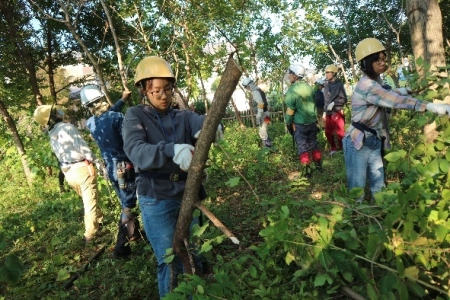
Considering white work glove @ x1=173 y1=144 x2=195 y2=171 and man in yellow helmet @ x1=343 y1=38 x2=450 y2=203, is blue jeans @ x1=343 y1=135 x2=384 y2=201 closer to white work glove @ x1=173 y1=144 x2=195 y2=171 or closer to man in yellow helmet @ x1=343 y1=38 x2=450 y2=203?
man in yellow helmet @ x1=343 y1=38 x2=450 y2=203

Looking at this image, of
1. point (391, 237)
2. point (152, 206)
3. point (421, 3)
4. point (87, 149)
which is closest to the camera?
point (391, 237)

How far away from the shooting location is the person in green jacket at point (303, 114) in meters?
5.81

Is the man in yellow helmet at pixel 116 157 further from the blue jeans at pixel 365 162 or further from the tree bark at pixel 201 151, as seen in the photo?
the blue jeans at pixel 365 162

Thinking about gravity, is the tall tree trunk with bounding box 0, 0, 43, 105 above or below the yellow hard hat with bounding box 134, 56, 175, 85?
above

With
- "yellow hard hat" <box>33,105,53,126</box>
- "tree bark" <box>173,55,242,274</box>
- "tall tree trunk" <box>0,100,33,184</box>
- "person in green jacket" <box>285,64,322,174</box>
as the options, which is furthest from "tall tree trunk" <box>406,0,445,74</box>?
"tall tree trunk" <box>0,100,33,184</box>

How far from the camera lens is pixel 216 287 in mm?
1592

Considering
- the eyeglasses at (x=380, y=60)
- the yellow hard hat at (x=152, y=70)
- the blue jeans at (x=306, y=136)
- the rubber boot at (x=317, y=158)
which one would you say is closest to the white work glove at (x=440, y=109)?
the eyeglasses at (x=380, y=60)

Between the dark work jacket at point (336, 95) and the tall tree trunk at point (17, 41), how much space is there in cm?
838

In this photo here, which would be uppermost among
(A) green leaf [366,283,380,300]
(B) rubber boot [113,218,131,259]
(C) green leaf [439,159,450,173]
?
(C) green leaf [439,159,450,173]

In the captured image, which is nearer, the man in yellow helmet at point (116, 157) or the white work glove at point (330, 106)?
the man in yellow helmet at point (116, 157)

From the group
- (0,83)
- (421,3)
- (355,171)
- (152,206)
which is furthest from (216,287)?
(0,83)

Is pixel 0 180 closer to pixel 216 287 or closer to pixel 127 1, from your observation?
pixel 127 1

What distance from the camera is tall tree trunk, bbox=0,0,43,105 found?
34.0ft

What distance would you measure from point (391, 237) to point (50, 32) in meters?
13.6
